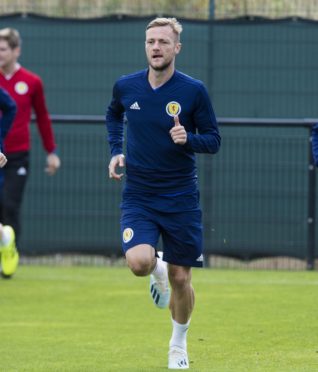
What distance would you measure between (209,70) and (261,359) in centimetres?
761

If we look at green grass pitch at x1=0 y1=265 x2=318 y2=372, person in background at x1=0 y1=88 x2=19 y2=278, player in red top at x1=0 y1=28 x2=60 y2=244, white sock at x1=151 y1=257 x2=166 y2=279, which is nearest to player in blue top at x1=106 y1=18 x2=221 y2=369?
white sock at x1=151 y1=257 x2=166 y2=279

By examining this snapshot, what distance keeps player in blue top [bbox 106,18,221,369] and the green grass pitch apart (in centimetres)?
60

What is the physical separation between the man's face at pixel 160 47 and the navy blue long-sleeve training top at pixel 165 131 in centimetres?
13

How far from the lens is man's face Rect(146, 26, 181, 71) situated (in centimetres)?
827

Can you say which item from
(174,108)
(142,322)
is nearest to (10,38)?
(142,322)

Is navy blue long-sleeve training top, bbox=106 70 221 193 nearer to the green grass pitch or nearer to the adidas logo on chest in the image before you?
the adidas logo on chest

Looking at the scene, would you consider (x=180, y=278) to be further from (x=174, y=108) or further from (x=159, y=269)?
(x=174, y=108)

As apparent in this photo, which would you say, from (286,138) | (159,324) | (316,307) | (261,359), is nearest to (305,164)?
(286,138)

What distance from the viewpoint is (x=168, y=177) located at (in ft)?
27.3

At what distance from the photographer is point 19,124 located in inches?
537

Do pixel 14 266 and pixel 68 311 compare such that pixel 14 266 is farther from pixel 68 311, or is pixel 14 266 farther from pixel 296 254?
pixel 296 254

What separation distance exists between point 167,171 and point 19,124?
555cm

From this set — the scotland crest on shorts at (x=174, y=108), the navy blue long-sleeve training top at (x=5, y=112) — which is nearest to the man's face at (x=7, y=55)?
the navy blue long-sleeve training top at (x=5, y=112)

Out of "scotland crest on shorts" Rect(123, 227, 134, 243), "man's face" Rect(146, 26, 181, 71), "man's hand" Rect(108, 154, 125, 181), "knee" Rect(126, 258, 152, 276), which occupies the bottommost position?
"knee" Rect(126, 258, 152, 276)
